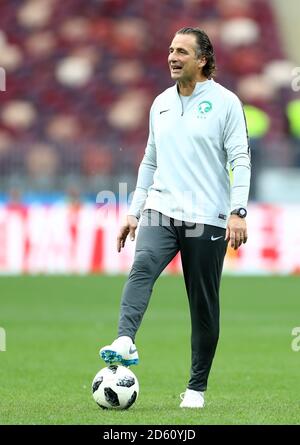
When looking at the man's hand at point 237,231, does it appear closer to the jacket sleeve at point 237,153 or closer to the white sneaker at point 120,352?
the jacket sleeve at point 237,153

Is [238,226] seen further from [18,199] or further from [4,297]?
[18,199]

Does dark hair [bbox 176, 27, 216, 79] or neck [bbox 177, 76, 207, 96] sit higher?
dark hair [bbox 176, 27, 216, 79]

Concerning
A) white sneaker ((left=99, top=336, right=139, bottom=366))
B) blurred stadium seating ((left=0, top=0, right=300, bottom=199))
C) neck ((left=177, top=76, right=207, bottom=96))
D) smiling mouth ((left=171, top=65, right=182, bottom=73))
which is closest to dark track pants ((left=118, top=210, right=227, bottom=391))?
white sneaker ((left=99, top=336, right=139, bottom=366))

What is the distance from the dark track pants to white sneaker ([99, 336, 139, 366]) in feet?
0.88

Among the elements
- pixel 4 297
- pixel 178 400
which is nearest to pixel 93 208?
pixel 4 297

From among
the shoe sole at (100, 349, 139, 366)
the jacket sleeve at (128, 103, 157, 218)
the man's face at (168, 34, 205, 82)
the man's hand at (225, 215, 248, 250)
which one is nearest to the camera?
the shoe sole at (100, 349, 139, 366)

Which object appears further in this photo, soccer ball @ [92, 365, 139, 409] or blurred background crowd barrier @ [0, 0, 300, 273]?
blurred background crowd barrier @ [0, 0, 300, 273]

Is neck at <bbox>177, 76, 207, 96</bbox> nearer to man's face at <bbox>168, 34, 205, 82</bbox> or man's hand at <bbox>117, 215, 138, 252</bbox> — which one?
man's face at <bbox>168, 34, 205, 82</bbox>

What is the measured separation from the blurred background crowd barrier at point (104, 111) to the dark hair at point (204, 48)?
14273 mm

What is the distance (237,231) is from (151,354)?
440 centimetres

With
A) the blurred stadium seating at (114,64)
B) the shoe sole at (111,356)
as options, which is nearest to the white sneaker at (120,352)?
the shoe sole at (111,356)

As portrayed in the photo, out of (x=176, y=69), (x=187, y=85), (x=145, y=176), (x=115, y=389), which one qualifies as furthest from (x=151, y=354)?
(x=176, y=69)

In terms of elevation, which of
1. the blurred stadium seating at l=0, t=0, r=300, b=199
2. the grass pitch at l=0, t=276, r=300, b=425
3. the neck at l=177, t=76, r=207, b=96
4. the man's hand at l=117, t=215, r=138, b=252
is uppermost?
the blurred stadium seating at l=0, t=0, r=300, b=199

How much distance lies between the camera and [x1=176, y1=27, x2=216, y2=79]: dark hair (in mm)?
7156
